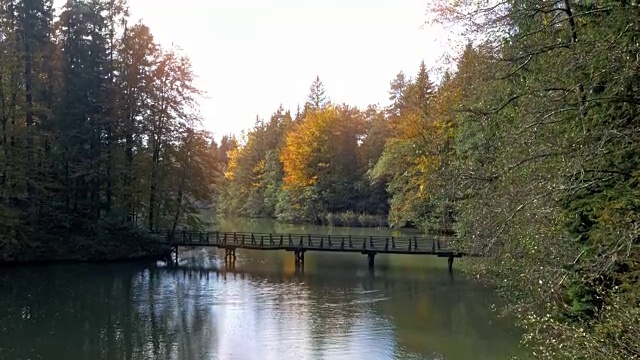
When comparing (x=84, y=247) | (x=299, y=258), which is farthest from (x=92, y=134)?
(x=299, y=258)

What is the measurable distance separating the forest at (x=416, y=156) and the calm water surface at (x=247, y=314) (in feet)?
8.45

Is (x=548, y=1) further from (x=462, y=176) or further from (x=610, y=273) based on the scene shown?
(x=610, y=273)

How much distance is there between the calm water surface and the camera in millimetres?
14031

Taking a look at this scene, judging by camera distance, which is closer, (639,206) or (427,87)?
(639,206)

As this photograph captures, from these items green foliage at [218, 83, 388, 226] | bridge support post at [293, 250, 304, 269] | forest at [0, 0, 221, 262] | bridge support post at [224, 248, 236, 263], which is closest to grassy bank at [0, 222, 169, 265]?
forest at [0, 0, 221, 262]

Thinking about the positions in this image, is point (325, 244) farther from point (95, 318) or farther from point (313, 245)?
point (95, 318)

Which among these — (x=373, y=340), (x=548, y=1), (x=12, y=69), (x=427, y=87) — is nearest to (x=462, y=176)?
(x=548, y=1)

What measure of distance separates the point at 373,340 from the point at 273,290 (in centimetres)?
788

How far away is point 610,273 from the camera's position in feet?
22.3

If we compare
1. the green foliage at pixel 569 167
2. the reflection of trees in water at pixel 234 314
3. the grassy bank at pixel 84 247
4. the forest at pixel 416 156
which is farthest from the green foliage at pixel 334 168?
the green foliage at pixel 569 167

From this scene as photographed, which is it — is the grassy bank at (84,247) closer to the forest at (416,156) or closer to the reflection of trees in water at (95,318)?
the forest at (416,156)

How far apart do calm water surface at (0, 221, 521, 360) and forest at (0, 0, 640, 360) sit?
257 centimetres

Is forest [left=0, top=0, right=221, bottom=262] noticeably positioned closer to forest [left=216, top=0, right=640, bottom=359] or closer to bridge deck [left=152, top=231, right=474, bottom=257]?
bridge deck [left=152, top=231, right=474, bottom=257]

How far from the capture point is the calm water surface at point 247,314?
14031 millimetres
